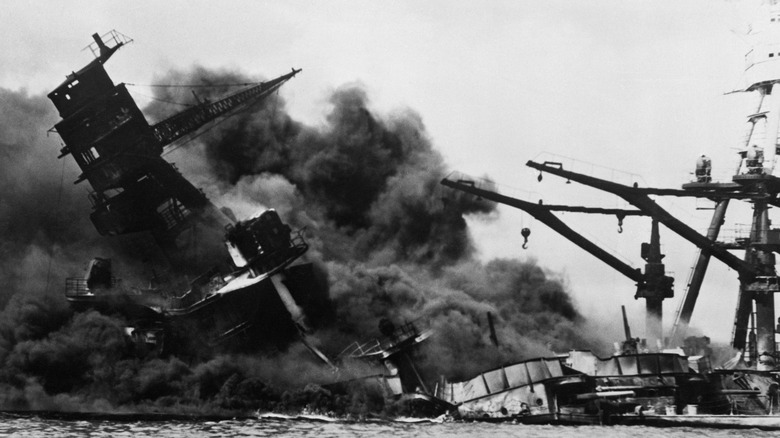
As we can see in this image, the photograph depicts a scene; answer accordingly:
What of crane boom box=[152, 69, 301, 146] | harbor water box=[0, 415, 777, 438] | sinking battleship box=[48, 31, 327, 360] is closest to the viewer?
harbor water box=[0, 415, 777, 438]

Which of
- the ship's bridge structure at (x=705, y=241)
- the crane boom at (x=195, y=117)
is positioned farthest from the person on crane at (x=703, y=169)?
the crane boom at (x=195, y=117)

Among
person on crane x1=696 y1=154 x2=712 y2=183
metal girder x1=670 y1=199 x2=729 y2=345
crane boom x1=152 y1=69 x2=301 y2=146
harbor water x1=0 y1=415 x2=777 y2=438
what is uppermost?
crane boom x1=152 y1=69 x2=301 y2=146

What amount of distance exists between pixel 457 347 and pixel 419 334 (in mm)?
4365

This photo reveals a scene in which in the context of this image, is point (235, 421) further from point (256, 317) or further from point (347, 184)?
point (347, 184)

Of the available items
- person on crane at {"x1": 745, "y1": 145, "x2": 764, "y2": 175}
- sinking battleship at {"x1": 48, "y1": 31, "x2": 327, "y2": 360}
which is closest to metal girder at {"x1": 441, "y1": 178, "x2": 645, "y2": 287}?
person on crane at {"x1": 745, "y1": 145, "x2": 764, "y2": 175}

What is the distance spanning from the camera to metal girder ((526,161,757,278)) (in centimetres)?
6812

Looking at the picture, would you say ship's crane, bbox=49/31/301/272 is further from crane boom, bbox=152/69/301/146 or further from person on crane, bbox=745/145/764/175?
person on crane, bbox=745/145/764/175

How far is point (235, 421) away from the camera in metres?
52.4

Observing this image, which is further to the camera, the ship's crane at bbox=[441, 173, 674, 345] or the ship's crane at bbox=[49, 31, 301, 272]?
the ship's crane at bbox=[441, 173, 674, 345]

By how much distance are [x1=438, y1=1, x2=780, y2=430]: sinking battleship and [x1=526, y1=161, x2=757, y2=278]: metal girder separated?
0.06 metres

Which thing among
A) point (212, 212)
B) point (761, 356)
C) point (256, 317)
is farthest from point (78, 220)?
point (761, 356)

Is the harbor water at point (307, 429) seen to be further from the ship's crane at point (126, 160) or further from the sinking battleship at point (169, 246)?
the ship's crane at point (126, 160)

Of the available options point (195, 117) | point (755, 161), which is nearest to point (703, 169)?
point (755, 161)

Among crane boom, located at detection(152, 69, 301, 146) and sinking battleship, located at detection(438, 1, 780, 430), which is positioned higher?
crane boom, located at detection(152, 69, 301, 146)
